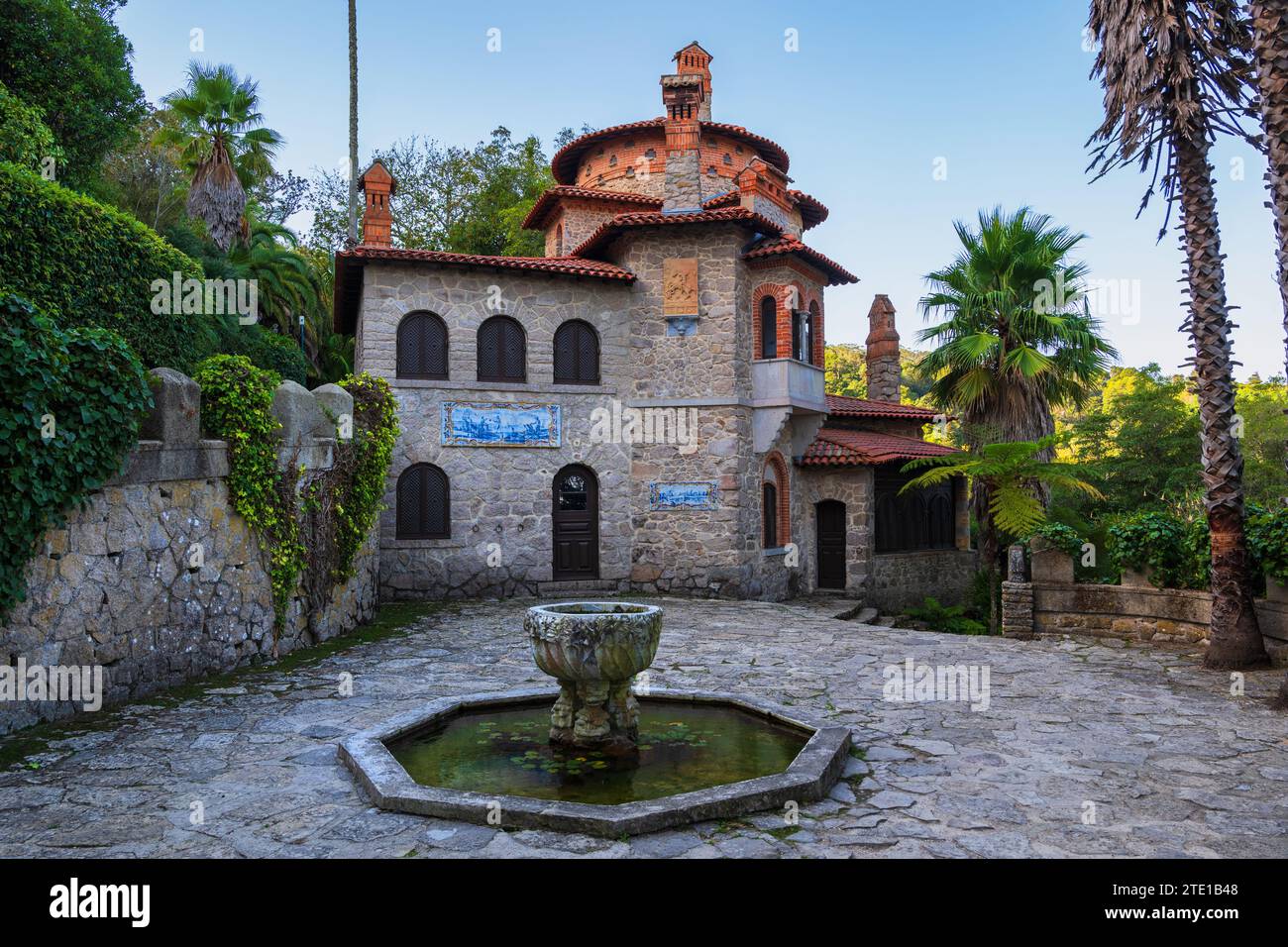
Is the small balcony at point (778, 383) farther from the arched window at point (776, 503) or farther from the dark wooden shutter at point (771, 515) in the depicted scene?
the dark wooden shutter at point (771, 515)

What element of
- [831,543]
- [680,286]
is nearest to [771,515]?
[831,543]

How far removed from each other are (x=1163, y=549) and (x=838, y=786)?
7335 millimetres

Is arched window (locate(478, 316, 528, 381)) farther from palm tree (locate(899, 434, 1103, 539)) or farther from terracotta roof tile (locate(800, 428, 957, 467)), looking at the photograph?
palm tree (locate(899, 434, 1103, 539))

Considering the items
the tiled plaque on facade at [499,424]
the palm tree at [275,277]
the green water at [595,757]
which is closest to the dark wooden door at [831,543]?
the tiled plaque on facade at [499,424]

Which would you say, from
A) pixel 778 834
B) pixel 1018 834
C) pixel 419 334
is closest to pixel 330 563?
pixel 419 334

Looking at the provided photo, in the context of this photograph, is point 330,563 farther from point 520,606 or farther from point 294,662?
point 520,606

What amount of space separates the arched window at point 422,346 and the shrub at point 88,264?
349 cm

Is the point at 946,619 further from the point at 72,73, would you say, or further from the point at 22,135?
the point at 72,73

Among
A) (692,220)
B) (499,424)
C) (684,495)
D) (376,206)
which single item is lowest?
(684,495)

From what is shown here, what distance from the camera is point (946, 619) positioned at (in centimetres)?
1652

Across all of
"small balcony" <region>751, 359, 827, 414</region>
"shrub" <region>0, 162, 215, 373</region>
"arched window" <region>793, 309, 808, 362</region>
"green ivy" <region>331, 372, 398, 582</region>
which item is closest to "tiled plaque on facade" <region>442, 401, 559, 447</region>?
"green ivy" <region>331, 372, 398, 582</region>

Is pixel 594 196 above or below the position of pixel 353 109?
below

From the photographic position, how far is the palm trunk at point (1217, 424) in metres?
8.34

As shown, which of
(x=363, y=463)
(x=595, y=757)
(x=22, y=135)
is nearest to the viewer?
(x=595, y=757)
